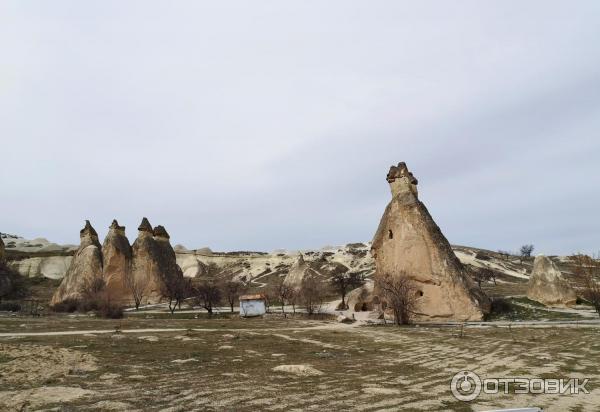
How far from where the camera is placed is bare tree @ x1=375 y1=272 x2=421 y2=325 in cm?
2866

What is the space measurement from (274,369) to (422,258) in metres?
21.6

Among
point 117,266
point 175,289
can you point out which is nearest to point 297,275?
point 175,289

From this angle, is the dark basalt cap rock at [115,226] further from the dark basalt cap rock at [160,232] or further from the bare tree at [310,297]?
the bare tree at [310,297]

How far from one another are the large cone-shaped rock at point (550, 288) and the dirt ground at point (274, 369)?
44.4 ft

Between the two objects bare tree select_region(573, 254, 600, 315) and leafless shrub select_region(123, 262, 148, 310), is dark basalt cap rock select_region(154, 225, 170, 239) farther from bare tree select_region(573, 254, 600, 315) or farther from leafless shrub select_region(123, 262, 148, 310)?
bare tree select_region(573, 254, 600, 315)

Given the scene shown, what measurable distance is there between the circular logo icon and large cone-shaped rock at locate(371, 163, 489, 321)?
18.7 metres

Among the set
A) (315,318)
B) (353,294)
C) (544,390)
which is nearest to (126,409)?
(544,390)

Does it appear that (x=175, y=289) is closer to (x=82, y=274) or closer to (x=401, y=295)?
(x=82, y=274)

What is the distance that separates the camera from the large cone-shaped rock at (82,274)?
43.1 meters

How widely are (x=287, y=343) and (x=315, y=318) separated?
1672 centimetres

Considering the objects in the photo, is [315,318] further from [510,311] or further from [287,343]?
[287,343]

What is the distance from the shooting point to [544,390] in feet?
32.0

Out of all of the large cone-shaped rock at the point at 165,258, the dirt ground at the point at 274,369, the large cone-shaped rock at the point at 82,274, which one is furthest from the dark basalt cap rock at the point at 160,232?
the dirt ground at the point at 274,369

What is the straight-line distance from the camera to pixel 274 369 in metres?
11.8
